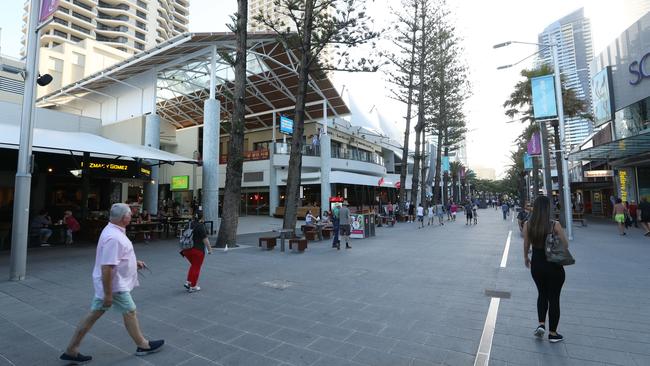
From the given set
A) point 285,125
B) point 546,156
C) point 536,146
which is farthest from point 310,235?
point 546,156

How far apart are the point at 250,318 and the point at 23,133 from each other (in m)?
Result: 6.38

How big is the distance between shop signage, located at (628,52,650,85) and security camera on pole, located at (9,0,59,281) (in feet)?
80.2

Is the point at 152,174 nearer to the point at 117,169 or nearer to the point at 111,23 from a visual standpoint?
the point at 117,169

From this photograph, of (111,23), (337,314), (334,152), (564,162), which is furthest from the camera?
(111,23)

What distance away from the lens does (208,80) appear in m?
27.7

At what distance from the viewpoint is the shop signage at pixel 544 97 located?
45.3 ft

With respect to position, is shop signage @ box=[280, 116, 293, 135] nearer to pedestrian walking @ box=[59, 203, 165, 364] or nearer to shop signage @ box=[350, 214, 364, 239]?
shop signage @ box=[350, 214, 364, 239]

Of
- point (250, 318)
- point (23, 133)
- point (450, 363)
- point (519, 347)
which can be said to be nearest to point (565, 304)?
point (519, 347)

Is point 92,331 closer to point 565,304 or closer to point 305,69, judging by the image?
point 565,304

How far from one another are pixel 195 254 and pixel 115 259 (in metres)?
3.11

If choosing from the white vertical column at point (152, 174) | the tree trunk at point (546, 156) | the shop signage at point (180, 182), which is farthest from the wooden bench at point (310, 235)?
the shop signage at point (180, 182)

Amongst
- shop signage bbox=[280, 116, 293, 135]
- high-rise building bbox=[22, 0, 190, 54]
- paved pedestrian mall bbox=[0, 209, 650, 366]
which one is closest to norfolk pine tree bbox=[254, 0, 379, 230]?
paved pedestrian mall bbox=[0, 209, 650, 366]

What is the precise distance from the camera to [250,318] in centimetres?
470

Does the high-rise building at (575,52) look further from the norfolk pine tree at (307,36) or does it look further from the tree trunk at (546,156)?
the norfolk pine tree at (307,36)
